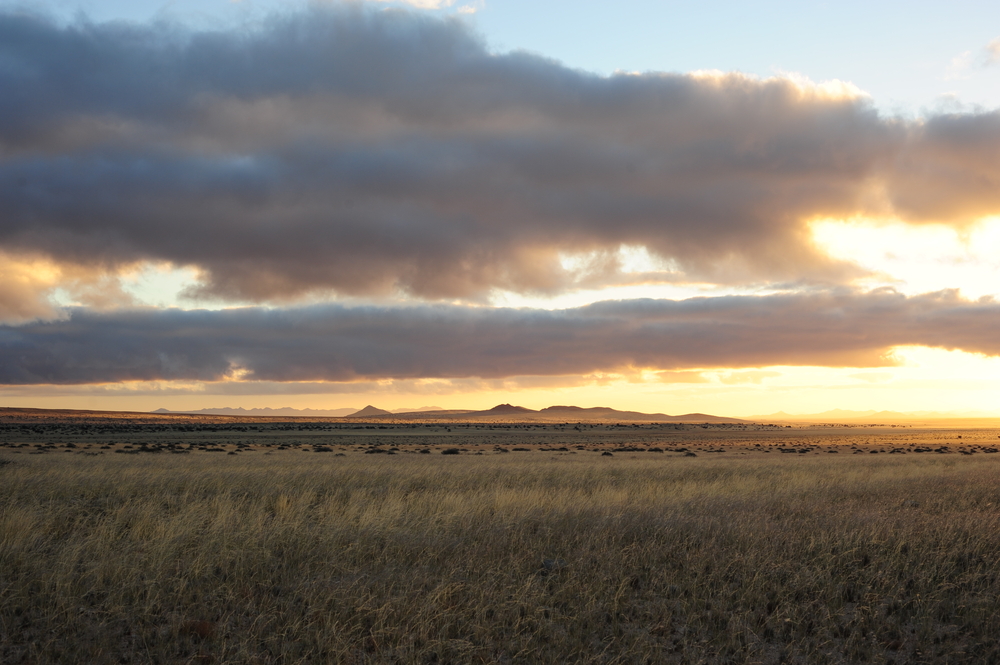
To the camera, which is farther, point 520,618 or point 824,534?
point 824,534

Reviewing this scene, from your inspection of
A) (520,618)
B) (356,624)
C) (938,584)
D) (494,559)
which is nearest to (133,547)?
(356,624)

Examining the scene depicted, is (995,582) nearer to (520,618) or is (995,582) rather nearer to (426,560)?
(520,618)

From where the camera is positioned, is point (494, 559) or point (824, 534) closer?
point (494, 559)

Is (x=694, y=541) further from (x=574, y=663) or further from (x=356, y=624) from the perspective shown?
(x=356, y=624)

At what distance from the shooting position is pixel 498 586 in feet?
25.7

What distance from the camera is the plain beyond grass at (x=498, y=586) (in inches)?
262

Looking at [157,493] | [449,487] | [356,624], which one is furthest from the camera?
[449,487]

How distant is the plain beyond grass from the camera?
6.64 meters

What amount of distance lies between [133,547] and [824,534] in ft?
33.1

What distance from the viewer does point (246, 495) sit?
51.2 feet

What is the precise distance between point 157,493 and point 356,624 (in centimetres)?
1058

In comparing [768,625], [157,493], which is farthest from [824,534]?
[157,493]

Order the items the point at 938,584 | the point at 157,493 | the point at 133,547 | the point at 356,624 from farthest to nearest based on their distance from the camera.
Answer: the point at 157,493
the point at 133,547
the point at 938,584
the point at 356,624

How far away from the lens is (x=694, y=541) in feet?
31.3
